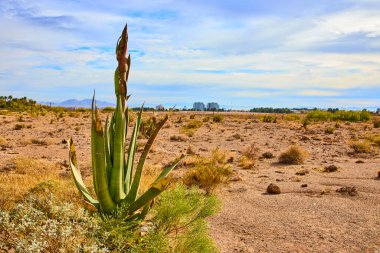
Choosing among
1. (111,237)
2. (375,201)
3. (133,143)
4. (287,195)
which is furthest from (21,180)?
(375,201)

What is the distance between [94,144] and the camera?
461cm

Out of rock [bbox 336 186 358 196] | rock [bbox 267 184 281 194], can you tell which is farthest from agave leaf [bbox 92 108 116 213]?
rock [bbox 336 186 358 196]

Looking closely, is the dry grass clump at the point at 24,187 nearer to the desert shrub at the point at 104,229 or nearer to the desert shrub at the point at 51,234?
the desert shrub at the point at 104,229

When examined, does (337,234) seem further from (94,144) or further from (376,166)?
(376,166)

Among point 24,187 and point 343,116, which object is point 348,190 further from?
point 343,116

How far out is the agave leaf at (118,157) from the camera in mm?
4695

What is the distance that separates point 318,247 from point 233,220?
1839 millimetres

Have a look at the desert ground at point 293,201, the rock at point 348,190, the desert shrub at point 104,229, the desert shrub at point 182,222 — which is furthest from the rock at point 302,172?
the desert shrub at point 182,222

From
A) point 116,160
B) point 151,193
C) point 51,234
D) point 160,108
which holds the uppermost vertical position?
point 160,108

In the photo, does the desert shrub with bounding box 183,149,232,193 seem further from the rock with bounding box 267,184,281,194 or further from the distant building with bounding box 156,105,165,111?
the distant building with bounding box 156,105,165,111

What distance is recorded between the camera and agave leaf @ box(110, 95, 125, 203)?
4695mm

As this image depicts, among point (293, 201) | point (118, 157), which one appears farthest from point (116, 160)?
point (293, 201)

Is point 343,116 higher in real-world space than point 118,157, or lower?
higher

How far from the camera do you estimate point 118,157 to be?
4.74 meters
